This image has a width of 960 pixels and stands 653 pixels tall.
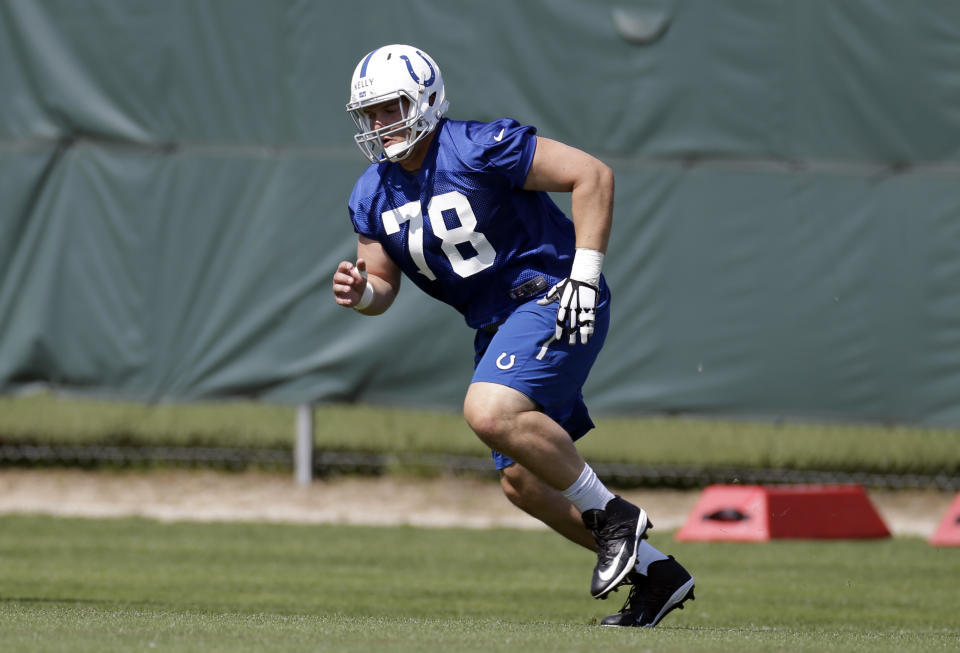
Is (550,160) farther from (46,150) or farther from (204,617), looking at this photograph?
(46,150)

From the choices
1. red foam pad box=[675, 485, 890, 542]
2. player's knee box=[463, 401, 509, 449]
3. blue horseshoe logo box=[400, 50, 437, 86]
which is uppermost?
blue horseshoe logo box=[400, 50, 437, 86]

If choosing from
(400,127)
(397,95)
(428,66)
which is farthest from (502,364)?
(428,66)

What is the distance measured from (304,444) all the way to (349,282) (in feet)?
17.2

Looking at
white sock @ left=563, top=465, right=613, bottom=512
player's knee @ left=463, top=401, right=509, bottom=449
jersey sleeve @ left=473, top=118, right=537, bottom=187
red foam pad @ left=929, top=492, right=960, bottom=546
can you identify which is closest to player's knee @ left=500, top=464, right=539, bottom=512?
white sock @ left=563, top=465, right=613, bottom=512

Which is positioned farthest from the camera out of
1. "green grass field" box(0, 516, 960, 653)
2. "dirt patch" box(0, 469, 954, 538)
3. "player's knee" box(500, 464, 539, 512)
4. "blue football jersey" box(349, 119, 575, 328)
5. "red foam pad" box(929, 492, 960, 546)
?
"dirt patch" box(0, 469, 954, 538)

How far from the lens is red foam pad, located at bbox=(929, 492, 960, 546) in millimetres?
8453

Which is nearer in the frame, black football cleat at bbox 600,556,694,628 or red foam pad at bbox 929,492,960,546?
black football cleat at bbox 600,556,694,628

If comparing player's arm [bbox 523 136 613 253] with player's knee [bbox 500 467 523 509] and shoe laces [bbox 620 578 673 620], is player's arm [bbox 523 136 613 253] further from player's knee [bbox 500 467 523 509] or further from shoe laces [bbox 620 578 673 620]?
shoe laces [bbox 620 578 673 620]

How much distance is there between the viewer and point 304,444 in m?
10.2

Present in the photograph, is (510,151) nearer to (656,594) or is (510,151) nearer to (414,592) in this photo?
(656,594)

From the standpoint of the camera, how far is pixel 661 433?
10789 millimetres

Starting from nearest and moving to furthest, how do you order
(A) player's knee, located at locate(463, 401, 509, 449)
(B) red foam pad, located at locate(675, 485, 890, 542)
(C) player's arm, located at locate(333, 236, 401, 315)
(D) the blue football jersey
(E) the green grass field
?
(E) the green grass field → (A) player's knee, located at locate(463, 401, 509, 449) → (C) player's arm, located at locate(333, 236, 401, 315) → (D) the blue football jersey → (B) red foam pad, located at locate(675, 485, 890, 542)

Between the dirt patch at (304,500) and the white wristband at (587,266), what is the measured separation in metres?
4.61

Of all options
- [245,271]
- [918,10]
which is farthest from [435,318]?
[918,10]
